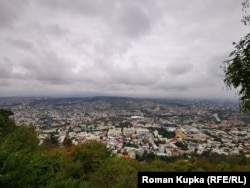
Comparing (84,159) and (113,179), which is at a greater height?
(113,179)

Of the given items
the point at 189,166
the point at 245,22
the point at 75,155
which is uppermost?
the point at 245,22

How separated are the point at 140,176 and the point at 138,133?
74.1 metres

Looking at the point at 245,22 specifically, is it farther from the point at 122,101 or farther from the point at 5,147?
the point at 122,101

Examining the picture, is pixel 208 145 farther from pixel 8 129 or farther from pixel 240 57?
pixel 240 57

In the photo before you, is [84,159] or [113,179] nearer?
[113,179]

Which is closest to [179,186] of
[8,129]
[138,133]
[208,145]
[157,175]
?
[157,175]

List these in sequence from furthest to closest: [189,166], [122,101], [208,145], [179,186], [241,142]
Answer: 1. [122,101]
2. [241,142]
3. [208,145]
4. [189,166]
5. [179,186]

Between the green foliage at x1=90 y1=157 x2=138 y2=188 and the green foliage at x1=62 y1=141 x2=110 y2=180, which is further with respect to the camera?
the green foliage at x1=62 y1=141 x2=110 y2=180

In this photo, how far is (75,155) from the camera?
868 inches

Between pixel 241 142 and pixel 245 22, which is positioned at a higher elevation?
pixel 245 22

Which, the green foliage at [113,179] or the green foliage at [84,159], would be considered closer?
the green foliage at [113,179]

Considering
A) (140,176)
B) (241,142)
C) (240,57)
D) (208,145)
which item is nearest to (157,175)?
(140,176)

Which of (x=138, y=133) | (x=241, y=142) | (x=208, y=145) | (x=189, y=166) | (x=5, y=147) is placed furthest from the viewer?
(x=138, y=133)

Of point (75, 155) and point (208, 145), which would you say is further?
point (208, 145)
